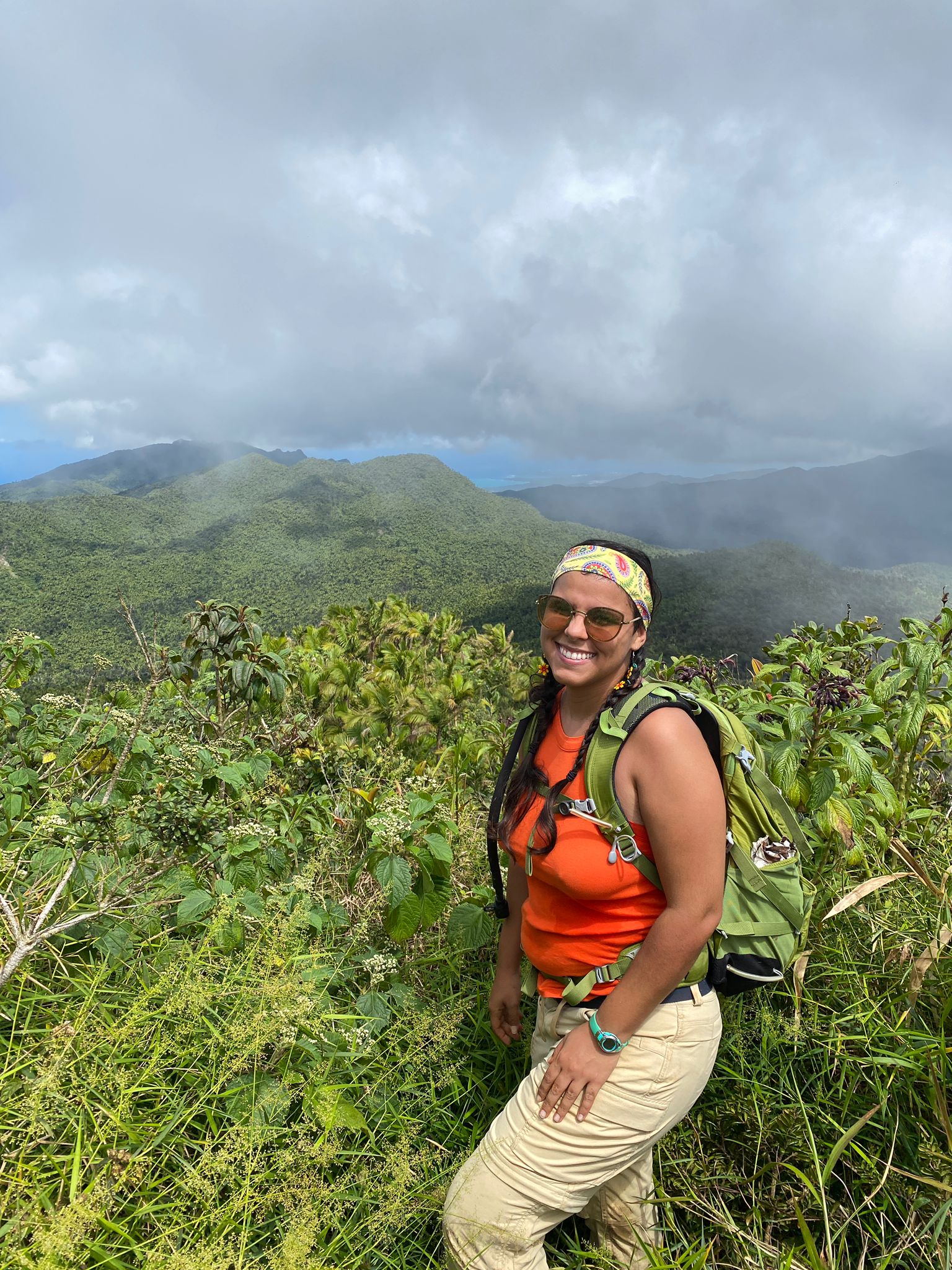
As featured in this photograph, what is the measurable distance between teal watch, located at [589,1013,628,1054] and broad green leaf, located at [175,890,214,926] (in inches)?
50.9

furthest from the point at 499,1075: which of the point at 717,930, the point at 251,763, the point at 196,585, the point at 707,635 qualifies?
the point at 196,585

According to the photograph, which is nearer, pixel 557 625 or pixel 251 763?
pixel 557 625

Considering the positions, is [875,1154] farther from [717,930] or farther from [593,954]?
[593,954]

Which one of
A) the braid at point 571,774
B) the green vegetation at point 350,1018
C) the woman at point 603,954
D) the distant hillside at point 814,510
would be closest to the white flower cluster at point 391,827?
the green vegetation at point 350,1018

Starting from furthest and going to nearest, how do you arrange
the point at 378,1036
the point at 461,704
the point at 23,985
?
the point at 461,704 < the point at 378,1036 < the point at 23,985

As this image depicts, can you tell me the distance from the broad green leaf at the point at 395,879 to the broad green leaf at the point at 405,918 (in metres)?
0.05

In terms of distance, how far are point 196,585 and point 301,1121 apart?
8185 centimetres

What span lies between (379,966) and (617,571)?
157 centimetres

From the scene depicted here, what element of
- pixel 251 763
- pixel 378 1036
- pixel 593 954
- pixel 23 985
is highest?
pixel 251 763

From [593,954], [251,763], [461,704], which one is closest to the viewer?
[593,954]

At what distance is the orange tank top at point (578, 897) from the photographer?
1.59m

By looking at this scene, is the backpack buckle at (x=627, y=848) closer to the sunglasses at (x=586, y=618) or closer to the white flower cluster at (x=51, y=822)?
the sunglasses at (x=586, y=618)

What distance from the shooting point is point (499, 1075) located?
2254mm

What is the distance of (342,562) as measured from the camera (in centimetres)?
8306
